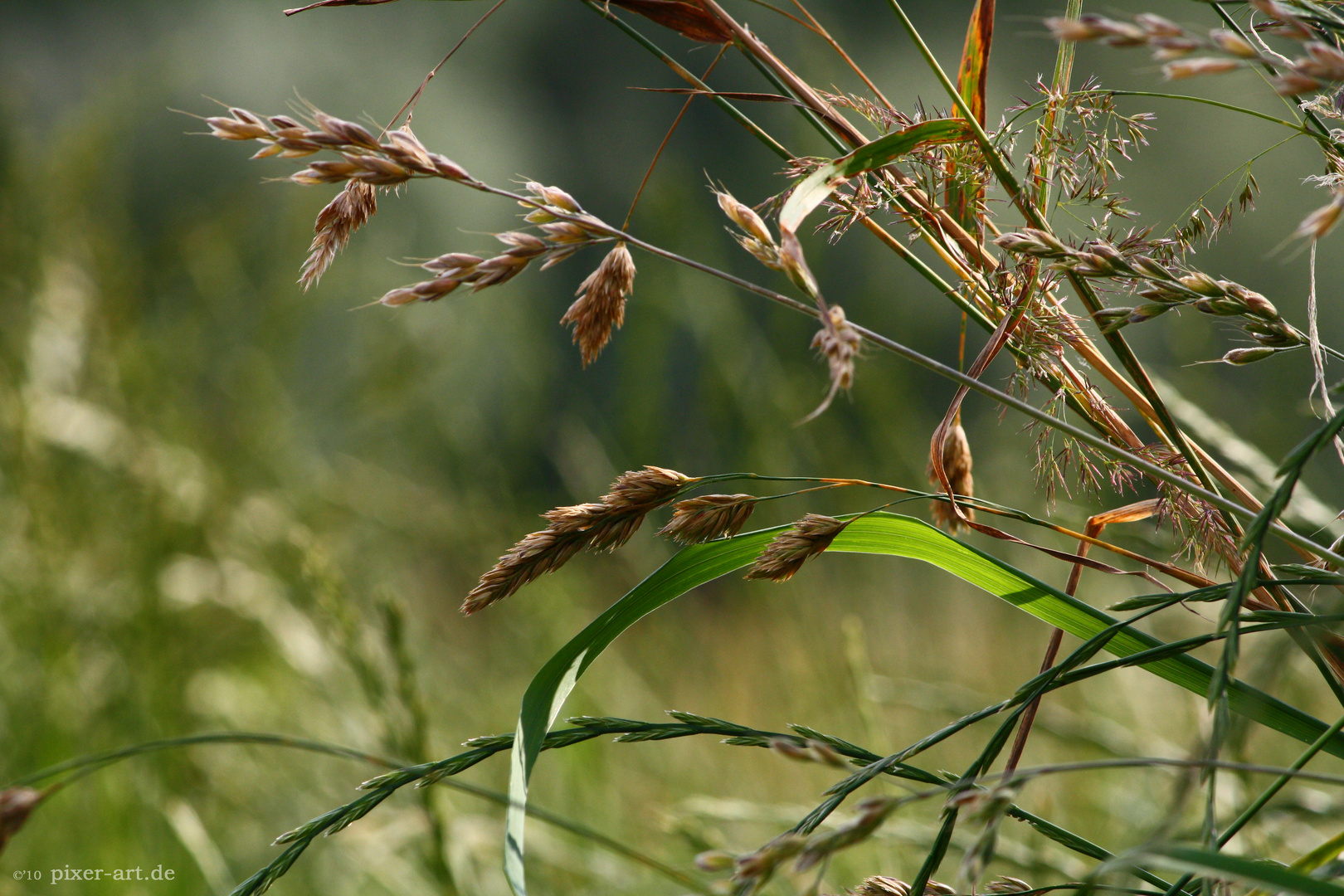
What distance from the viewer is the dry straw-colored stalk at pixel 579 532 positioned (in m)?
0.34

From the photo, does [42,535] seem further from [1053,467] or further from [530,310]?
[1053,467]

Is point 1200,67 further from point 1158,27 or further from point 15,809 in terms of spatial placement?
point 15,809

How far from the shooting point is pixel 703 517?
36cm

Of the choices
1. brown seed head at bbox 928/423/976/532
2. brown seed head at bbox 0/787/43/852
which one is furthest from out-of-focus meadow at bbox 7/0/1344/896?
brown seed head at bbox 0/787/43/852

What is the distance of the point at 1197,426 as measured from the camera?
63 cm

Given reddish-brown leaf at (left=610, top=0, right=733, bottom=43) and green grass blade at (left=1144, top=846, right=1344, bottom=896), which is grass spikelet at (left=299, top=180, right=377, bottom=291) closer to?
reddish-brown leaf at (left=610, top=0, right=733, bottom=43)

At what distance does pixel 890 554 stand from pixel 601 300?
166 mm

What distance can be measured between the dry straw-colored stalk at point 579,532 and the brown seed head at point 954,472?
0.39 feet

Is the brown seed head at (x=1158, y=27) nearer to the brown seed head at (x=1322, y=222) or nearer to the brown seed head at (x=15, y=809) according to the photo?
the brown seed head at (x=1322, y=222)

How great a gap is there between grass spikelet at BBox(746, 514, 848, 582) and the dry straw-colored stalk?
1.7 inches

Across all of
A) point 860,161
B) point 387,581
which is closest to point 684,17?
point 860,161

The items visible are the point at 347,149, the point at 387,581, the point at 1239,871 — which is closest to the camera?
the point at 1239,871

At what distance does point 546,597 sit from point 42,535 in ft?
2.00

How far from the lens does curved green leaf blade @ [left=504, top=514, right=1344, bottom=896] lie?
0.33 metres
